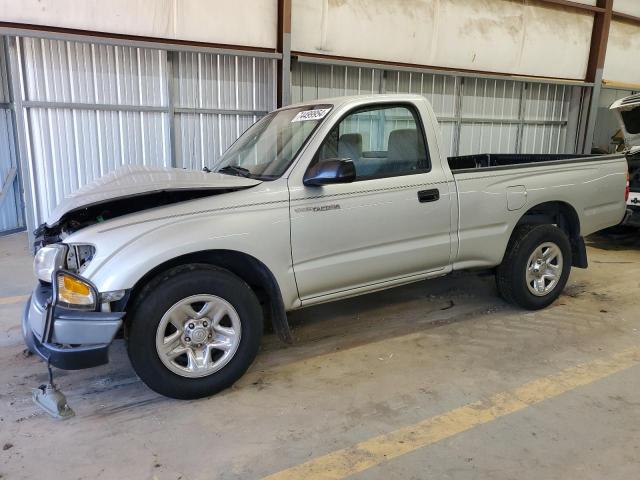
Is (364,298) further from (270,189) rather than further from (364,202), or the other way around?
(270,189)

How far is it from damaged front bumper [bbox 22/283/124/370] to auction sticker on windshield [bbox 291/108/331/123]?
78.2 inches

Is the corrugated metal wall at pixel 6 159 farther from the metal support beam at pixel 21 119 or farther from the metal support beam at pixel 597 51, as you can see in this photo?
the metal support beam at pixel 597 51

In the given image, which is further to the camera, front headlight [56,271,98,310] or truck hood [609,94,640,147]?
truck hood [609,94,640,147]

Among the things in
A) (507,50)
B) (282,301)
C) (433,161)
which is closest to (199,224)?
(282,301)

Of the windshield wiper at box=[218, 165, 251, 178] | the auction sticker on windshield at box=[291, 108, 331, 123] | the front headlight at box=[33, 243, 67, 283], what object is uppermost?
the auction sticker on windshield at box=[291, 108, 331, 123]

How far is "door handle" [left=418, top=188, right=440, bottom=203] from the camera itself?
4027 millimetres

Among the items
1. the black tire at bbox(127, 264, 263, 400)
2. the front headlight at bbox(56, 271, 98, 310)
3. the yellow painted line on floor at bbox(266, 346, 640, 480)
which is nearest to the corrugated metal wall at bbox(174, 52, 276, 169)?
the black tire at bbox(127, 264, 263, 400)

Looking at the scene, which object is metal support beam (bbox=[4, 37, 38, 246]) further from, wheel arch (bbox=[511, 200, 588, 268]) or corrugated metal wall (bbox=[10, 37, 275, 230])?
wheel arch (bbox=[511, 200, 588, 268])

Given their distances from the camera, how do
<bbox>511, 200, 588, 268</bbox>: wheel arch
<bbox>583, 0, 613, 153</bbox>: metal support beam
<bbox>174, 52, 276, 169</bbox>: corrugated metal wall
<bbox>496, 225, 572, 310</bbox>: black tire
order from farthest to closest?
1. <bbox>583, 0, 613, 153</bbox>: metal support beam
2. <bbox>174, 52, 276, 169</bbox>: corrugated metal wall
3. <bbox>511, 200, 588, 268</bbox>: wheel arch
4. <bbox>496, 225, 572, 310</bbox>: black tire

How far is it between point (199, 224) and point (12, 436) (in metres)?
1.62

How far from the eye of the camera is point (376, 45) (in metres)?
8.75

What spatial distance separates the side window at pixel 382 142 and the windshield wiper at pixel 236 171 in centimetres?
70

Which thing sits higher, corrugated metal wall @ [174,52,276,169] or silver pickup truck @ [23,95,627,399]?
corrugated metal wall @ [174,52,276,169]

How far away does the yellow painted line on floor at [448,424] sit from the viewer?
8.80 ft
